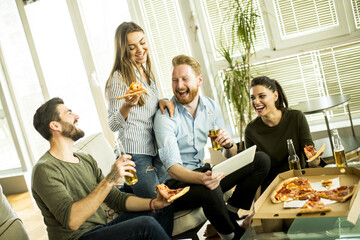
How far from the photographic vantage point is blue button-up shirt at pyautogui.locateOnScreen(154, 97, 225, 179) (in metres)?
2.69

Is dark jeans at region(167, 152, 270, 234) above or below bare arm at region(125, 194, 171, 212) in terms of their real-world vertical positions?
below

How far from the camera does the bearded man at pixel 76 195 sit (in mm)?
2129

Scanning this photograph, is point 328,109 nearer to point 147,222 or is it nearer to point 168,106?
point 168,106

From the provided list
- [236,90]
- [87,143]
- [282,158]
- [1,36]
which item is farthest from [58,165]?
[1,36]

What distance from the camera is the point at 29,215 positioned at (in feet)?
16.0

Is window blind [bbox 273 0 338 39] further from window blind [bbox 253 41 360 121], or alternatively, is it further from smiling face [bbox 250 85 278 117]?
smiling face [bbox 250 85 278 117]

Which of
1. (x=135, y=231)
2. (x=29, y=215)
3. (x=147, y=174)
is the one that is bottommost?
(x=29, y=215)

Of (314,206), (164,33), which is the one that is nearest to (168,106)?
(314,206)

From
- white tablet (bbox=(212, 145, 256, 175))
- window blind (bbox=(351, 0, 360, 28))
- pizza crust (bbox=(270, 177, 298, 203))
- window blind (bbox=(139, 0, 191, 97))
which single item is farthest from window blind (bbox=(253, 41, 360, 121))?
pizza crust (bbox=(270, 177, 298, 203))

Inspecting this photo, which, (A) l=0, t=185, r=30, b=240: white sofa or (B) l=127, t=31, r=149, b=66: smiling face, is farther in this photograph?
(B) l=127, t=31, r=149, b=66: smiling face

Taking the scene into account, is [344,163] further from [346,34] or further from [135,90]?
[346,34]

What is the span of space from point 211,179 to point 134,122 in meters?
0.71

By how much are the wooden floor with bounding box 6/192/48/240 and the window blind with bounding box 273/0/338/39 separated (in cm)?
315

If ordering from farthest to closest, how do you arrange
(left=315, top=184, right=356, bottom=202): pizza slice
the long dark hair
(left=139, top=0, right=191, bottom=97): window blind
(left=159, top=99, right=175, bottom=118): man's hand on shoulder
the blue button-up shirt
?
(left=139, top=0, right=191, bottom=97): window blind → the long dark hair → (left=159, top=99, right=175, bottom=118): man's hand on shoulder → the blue button-up shirt → (left=315, top=184, right=356, bottom=202): pizza slice
